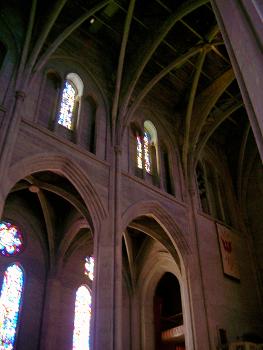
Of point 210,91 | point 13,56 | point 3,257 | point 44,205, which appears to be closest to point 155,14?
point 210,91

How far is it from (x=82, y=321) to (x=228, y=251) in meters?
6.15

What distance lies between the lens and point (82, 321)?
13.9 meters

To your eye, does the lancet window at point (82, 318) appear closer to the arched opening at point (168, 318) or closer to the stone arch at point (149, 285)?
A: the stone arch at point (149, 285)

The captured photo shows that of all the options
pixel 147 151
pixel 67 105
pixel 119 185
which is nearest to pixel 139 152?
pixel 147 151

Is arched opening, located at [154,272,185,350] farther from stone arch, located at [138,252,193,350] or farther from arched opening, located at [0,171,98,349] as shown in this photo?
arched opening, located at [0,171,98,349]

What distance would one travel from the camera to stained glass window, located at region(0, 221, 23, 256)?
13.1 meters

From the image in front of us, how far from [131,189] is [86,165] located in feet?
5.96

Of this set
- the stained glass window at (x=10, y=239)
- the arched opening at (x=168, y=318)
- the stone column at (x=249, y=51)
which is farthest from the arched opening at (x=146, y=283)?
the stone column at (x=249, y=51)

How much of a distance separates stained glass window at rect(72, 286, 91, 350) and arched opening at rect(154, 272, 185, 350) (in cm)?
312

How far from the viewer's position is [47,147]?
35.1ft

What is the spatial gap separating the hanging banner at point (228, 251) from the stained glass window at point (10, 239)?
296 inches

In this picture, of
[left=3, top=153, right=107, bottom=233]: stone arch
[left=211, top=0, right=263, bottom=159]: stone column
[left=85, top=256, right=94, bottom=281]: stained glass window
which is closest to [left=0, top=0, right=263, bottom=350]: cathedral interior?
[left=3, top=153, right=107, bottom=233]: stone arch

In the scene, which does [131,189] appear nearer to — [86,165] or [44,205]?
[86,165]

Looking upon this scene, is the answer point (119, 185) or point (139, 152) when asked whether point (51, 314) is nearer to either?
point (119, 185)
